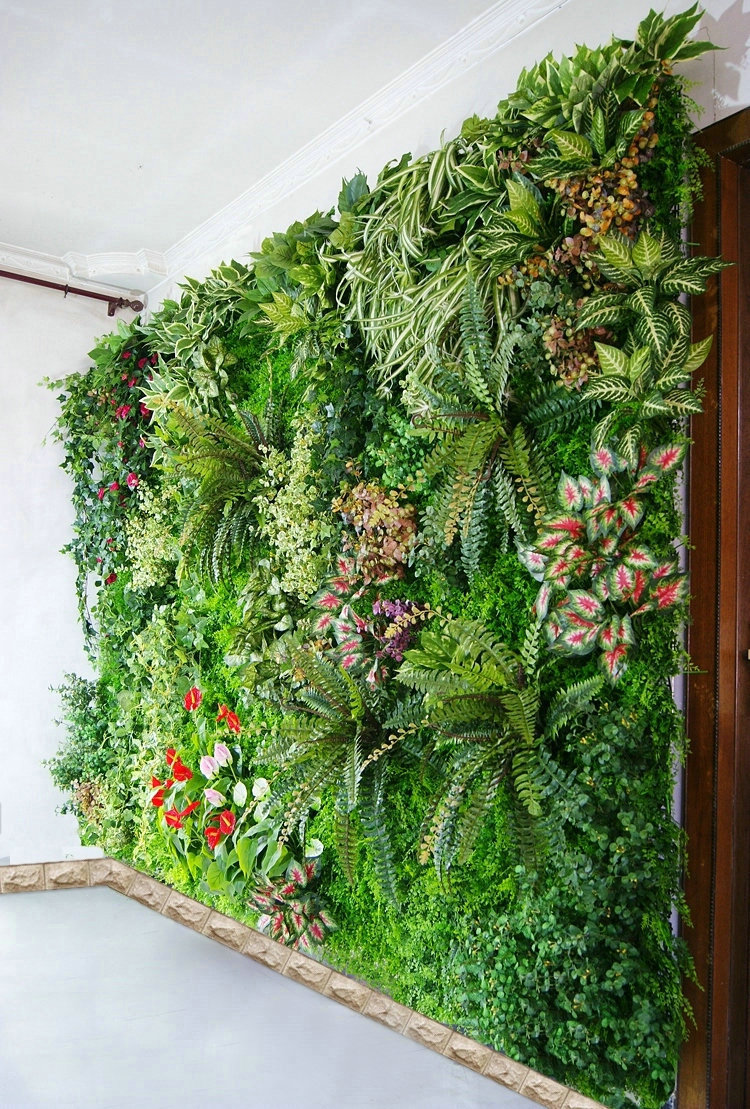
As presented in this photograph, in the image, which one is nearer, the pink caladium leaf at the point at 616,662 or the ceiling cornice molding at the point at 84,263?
the pink caladium leaf at the point at 616,662

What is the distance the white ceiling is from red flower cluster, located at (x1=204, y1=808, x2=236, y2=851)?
262cm

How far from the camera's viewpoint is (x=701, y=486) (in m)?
1.94

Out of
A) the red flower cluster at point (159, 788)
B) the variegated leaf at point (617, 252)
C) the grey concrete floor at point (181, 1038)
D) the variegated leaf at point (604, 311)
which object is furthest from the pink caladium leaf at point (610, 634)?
the red flower cluster at point (159, 788)

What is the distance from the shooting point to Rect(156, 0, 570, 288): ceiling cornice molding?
2.43 meters

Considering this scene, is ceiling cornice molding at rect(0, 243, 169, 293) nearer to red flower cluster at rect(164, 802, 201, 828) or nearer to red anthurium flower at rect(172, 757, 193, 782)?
red anthurium flower at rect(172, 757, 193, 782)

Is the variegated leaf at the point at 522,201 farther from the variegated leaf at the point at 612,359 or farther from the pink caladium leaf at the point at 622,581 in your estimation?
the pink caladium leaf at the point at 622,581

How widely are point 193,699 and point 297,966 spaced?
2.96 meters

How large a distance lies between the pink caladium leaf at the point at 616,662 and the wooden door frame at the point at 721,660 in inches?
7.5

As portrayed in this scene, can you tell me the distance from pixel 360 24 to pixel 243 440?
1470 millimetres

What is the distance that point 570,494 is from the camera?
6.43ft

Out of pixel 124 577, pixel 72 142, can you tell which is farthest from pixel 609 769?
pixel 72 142

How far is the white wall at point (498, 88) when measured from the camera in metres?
1.88

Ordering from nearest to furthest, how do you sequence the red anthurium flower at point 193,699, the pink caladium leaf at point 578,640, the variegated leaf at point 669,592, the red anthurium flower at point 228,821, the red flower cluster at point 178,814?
the variegated leaf at point 669,592 → the pink caladium leaf at point 578,640 → the red anthurium flower at point 228,821 → the red flower cluster at point 178,814 → the red anthurium flower at point 193,699

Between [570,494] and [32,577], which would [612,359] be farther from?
[32,577]
